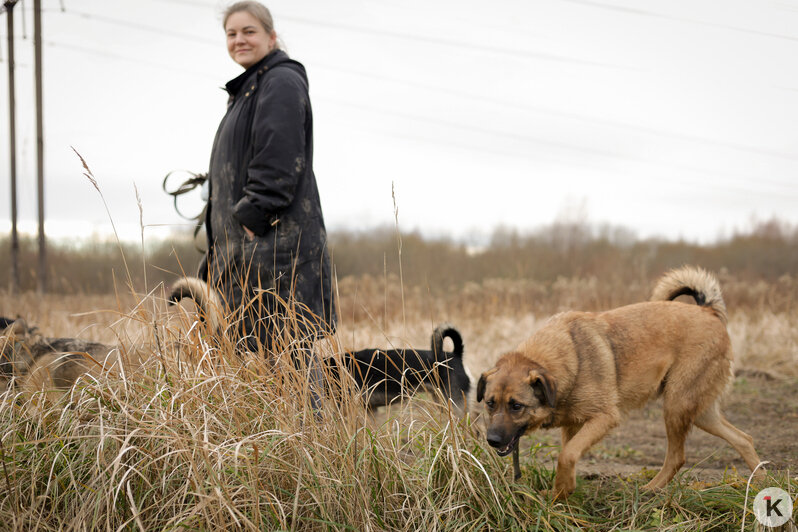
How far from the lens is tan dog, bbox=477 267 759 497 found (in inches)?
126

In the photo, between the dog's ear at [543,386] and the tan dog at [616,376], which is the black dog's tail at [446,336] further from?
the dog's ear at [543,386]

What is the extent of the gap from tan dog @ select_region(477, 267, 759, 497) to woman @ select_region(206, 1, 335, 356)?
1.19m

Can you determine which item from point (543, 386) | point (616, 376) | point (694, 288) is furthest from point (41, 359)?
point (694, 288)

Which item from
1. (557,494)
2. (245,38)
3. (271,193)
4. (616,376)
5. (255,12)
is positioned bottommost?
(557,494)

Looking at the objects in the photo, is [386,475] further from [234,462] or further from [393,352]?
[393,352]

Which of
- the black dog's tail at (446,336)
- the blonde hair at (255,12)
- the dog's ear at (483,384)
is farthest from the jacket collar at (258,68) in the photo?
the dog's ear at (483,384)

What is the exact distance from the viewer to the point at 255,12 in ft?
12.4

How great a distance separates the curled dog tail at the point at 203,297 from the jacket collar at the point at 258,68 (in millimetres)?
1382

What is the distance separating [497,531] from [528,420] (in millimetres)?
780

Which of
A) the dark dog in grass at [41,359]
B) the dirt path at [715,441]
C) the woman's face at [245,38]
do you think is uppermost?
the woman's face at [245,38]

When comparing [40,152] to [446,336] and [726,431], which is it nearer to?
[446,336]

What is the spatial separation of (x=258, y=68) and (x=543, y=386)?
2.62m

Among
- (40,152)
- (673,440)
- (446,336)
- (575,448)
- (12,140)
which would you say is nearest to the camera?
(575,448)

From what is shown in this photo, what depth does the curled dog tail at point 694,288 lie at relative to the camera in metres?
4.08
